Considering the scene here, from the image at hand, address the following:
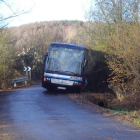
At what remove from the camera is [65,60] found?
14883 mm

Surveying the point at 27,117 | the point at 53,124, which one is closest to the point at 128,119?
the point at 53,124

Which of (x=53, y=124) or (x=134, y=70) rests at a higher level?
(x=134, y=70)

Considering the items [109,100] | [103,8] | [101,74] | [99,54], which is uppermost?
[103,8]

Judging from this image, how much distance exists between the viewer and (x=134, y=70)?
1303 cm

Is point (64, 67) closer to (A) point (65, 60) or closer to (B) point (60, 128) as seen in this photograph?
(A) point (65, 60)

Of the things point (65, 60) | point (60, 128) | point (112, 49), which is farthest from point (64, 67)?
point (60, 128)

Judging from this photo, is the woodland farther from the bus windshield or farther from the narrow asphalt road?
the narrow asphalt road

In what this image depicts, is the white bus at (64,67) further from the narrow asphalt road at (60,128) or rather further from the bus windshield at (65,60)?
the narrow asphalt road at (60,128)

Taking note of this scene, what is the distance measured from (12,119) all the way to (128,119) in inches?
170

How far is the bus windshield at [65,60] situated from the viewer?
1475 centimetres

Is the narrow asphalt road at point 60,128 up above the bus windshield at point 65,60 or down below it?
below

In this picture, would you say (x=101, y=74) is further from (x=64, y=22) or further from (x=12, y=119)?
(x=64, y=22)

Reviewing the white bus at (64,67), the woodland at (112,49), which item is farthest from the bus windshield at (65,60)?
the woodland at (112,49)

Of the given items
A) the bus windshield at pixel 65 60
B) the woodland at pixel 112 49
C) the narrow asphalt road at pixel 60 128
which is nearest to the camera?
the narrow asphalt road at pixel 60 128
